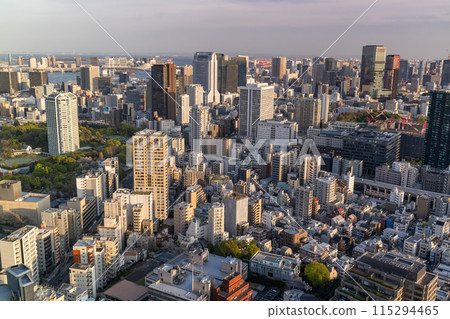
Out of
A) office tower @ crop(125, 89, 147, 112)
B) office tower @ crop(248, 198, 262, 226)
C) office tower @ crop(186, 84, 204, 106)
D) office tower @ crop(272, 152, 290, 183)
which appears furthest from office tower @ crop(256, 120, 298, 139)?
office tower @ crop(248, 198, 262, 226)

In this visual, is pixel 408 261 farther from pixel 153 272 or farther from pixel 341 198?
pixel 341 198

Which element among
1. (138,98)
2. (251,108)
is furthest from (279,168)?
(138,98)

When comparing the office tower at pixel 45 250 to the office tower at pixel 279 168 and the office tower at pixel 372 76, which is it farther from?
the office tower at pixel 372 76

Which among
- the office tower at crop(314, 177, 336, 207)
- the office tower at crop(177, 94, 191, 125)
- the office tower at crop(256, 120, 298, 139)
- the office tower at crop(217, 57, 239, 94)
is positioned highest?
the office tower at crop(217, 57, 239, 94)

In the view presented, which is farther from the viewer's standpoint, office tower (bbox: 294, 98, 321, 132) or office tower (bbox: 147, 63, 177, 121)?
office tower (bbox: 294, 98, 321, 132)

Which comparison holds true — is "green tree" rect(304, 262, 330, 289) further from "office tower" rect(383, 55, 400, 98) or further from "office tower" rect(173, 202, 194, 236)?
"office tower" rect(383, 55, 400, 98)

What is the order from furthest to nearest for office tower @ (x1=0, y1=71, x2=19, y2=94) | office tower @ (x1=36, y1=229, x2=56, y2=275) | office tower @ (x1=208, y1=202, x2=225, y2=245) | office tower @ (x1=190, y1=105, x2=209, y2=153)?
office tower @ (x1=0, y1=71, x2=19, y2=94)
office tower @ (x1=190, y1=105, x2=209, y2=153)
office tower @ (x1=208, y1=202, x2=225, y2=245)
office tower @ (x1=36, y1=229, x2=56, y2=275)

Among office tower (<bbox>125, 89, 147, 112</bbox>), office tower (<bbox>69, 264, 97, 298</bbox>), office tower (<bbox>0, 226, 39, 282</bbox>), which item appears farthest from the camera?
office tower (<bbox>125, 89, 147, 112</bbox>)

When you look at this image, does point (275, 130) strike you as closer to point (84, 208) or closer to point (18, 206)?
point (84, 208)
